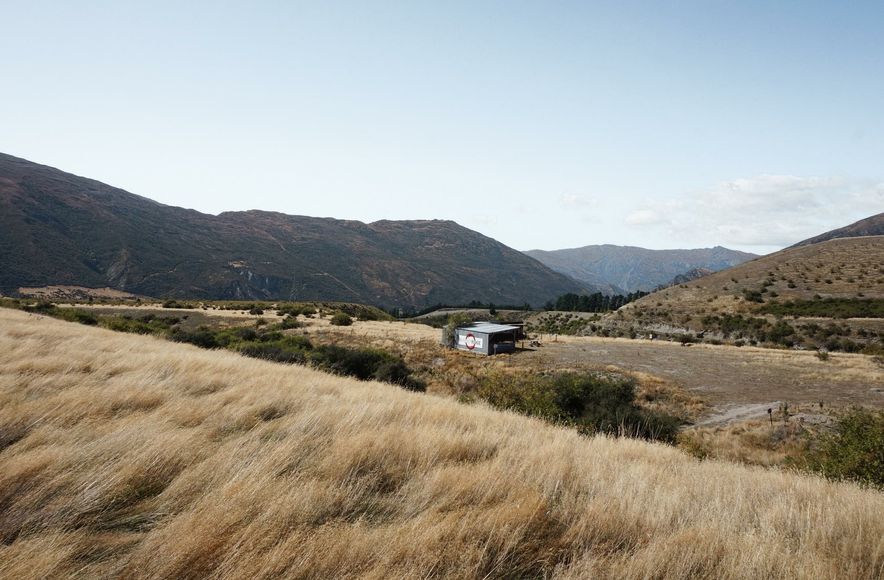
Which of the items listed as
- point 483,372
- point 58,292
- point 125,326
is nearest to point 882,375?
point 483,372

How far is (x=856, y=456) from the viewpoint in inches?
333

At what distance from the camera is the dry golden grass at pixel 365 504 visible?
266 cm

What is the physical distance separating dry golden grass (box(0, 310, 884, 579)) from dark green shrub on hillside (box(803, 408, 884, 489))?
424 centimetres

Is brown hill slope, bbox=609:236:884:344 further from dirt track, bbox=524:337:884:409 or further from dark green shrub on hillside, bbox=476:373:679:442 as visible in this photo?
dark green shrub on hillside, bbox=476:373:679:442

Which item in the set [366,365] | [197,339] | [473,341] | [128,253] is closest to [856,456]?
[366,365]

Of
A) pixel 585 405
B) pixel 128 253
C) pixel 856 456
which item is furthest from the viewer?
pixel 128 253

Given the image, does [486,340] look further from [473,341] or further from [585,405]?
[585,405]

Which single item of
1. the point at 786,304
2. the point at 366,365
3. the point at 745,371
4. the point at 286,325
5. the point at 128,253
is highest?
the point at 128,253

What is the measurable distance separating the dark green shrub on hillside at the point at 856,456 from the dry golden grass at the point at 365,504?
424 centimetres

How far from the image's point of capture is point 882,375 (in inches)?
945

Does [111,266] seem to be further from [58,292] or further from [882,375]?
[882,375]

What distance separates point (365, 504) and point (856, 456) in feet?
33.0

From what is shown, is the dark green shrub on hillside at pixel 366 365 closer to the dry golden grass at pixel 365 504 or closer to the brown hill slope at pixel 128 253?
the dry golden grass at pixel 365 504

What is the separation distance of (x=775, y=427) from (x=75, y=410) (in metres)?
19.7
